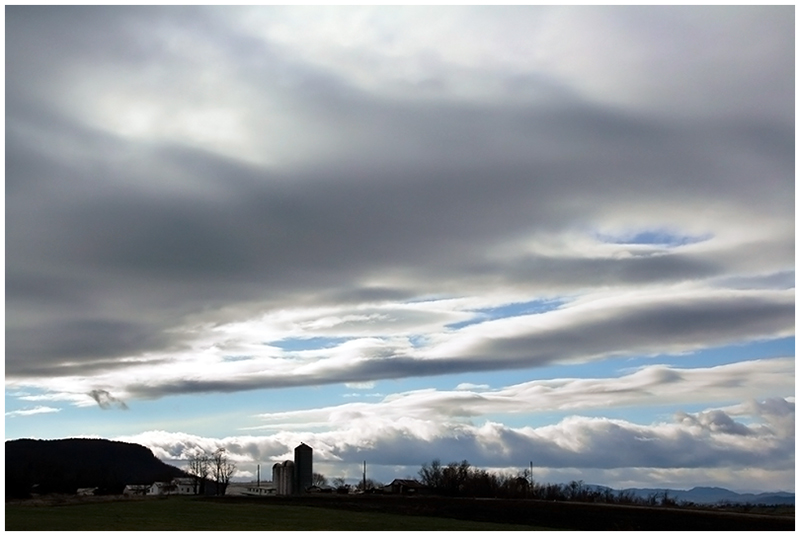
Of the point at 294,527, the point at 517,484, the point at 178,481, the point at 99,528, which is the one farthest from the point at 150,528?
the point at 178,481

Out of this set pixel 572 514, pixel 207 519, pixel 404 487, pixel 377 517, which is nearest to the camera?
pixel 207 519

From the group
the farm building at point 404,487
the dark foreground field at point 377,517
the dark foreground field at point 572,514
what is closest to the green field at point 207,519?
the dark foreground field at point 377,517

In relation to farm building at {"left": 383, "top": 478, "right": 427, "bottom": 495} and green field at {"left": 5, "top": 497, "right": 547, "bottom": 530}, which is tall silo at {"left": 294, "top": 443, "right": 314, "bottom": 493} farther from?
green field at {"left": 5, "top": 497, "right": 547, "bottom": 530}

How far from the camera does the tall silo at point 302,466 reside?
13912cm

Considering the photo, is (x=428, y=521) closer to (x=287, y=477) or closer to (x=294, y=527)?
(x=294, y=527)

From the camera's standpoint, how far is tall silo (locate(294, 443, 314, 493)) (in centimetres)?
13912

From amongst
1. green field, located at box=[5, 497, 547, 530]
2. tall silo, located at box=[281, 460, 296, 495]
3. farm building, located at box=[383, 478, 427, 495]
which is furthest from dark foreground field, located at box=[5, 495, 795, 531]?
tall silo, located at box=[281, 460, 296, 495]

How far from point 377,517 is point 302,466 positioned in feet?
232

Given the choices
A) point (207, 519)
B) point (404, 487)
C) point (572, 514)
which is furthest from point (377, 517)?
point (404, 487)

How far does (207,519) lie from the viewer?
6869 cm

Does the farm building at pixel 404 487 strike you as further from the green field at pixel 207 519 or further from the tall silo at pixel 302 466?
the green field at pixel 207 519

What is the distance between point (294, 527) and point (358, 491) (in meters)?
80.4

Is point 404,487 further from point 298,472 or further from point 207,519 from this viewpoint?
point 207,519

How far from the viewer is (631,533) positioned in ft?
209
